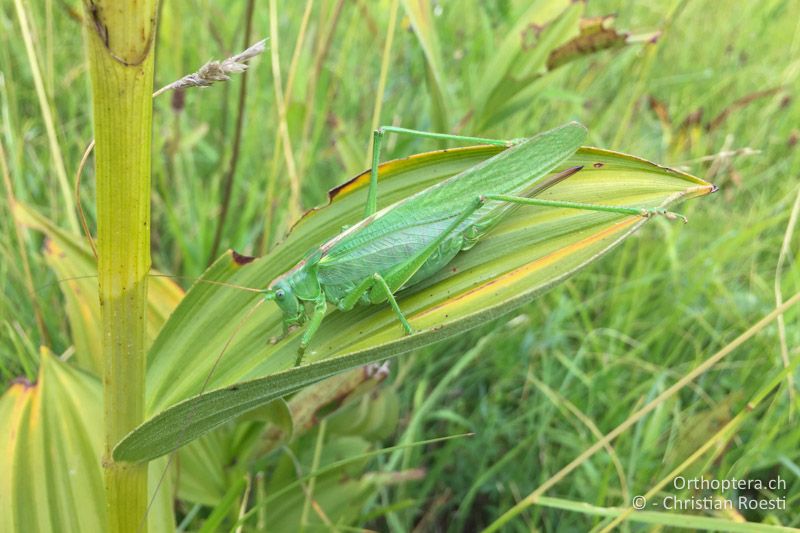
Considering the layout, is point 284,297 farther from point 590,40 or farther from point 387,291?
point 590,40

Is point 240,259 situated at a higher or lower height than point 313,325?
higher

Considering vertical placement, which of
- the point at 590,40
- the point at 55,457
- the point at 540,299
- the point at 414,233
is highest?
the point at 590,40

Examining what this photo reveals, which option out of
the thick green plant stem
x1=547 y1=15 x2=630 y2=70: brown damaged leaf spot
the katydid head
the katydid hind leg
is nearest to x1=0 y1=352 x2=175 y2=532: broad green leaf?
the thick green plant stem

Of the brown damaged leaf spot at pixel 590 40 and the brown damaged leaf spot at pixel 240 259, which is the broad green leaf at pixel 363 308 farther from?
the brown damaged leaf spot at pixel 590 40

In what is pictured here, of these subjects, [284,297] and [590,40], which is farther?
[590,40]

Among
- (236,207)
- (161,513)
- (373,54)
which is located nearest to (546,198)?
(161,513)

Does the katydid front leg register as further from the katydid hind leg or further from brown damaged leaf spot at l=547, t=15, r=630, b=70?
brown damaged leaf spot at l=547, t=15, r=630, b=70

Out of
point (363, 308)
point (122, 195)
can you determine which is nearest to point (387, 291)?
point (363, 308)

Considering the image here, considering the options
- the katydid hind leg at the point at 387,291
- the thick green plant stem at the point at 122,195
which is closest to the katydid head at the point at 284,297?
the katydid hind leg at the point at 387,291
